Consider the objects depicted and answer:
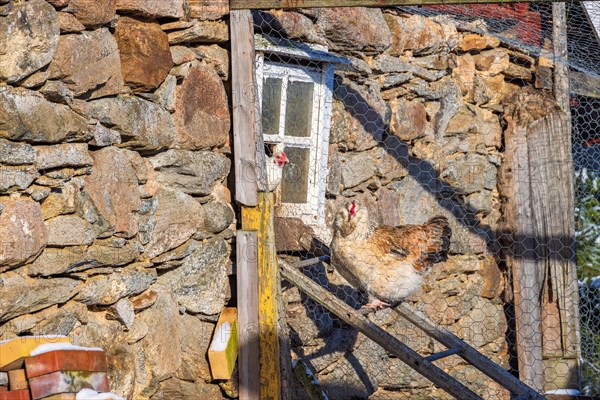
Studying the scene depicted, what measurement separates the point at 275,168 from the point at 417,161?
1535 mm

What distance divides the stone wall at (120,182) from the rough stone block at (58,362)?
0.21 metres

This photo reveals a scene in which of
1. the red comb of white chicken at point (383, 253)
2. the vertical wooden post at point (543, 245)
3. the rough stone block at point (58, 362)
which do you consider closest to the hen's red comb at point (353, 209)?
the red comb of white chicken at point (383, 253)

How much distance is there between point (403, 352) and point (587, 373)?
9.49ft

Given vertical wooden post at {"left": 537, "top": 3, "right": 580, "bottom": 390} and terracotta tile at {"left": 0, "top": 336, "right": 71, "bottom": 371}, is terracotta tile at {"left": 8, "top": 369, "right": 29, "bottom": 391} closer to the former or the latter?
terracotta tile at {"left": 0, "top": 336, "right": 71, "bottom": 371}

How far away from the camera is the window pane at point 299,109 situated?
5.10m

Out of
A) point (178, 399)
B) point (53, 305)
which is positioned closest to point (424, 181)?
point (178, 399)

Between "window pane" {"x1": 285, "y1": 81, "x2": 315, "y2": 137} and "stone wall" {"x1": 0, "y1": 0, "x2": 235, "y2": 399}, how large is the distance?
2.66 feet

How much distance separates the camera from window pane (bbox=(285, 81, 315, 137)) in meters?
5.10

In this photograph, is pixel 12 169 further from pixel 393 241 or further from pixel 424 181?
pixel 424 181

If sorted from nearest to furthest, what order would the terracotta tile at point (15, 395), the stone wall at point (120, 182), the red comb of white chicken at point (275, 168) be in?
1. the terracotta tile at point (15, 395)
2. the stone wall at point (120, 182)
3. the red comb of white chicken at point (275, 168)

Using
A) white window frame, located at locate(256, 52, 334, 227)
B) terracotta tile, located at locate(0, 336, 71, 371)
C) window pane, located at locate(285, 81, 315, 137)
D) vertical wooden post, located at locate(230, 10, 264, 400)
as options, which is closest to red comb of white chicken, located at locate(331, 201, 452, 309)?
white window frame, located at locate(256, 52, 334, 227)

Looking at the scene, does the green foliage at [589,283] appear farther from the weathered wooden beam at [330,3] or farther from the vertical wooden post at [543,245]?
the weathered wooden beam at [330,3]

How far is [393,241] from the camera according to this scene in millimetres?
5090

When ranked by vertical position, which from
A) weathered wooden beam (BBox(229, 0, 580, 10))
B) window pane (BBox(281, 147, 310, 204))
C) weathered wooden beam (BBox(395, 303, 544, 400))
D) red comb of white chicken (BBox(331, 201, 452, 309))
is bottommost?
weathered wooden beam (BBox(395, 303, 544, 400))
